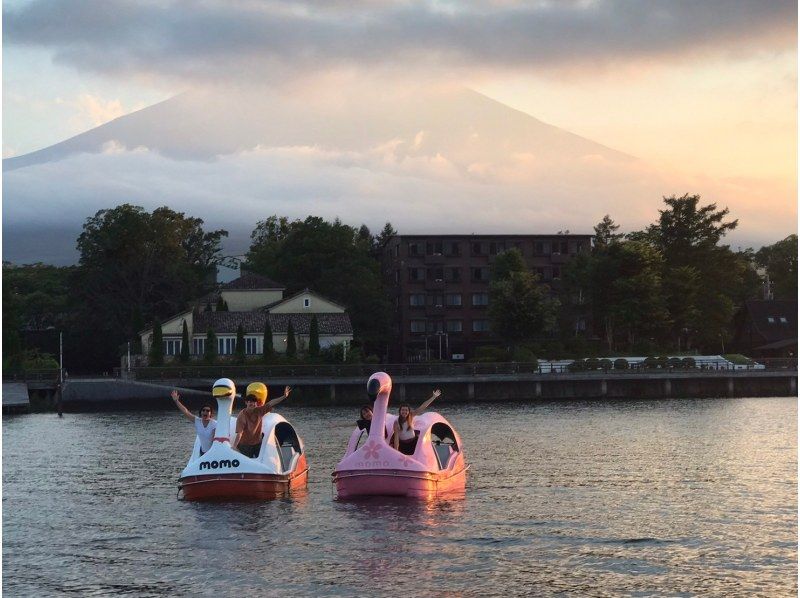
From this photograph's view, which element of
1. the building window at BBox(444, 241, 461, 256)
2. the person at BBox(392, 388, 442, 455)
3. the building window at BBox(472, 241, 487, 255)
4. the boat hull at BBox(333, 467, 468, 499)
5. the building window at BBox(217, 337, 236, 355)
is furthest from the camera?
the building window at BBox(472, 241, 487, 255)

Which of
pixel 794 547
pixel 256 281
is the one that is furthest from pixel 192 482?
pixel 256 281

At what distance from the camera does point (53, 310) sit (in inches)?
5856

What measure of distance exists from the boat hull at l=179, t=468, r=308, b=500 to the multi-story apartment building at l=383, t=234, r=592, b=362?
111676 millimetres

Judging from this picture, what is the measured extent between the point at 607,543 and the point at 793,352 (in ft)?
360

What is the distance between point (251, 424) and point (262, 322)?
7931cm

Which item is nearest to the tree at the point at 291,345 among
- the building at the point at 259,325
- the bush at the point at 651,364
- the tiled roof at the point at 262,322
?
the building at the point at 259,325

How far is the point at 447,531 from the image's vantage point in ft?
88.5

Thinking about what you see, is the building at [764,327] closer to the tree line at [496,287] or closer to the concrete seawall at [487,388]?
the tree line at [496,287]

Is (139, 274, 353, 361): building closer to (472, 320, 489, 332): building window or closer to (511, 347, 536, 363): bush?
(511, 347, 536, 363): bush

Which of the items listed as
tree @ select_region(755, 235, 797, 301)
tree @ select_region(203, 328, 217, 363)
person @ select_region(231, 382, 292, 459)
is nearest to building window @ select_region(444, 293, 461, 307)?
tree @ select_region(755, 235, 797, 301)

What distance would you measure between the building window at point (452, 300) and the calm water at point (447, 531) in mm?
96856

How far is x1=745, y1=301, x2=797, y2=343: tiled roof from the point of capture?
134625mm

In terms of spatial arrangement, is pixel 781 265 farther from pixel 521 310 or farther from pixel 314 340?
pixel 314 340

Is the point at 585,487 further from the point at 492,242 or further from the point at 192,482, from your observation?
the point at 492,242
